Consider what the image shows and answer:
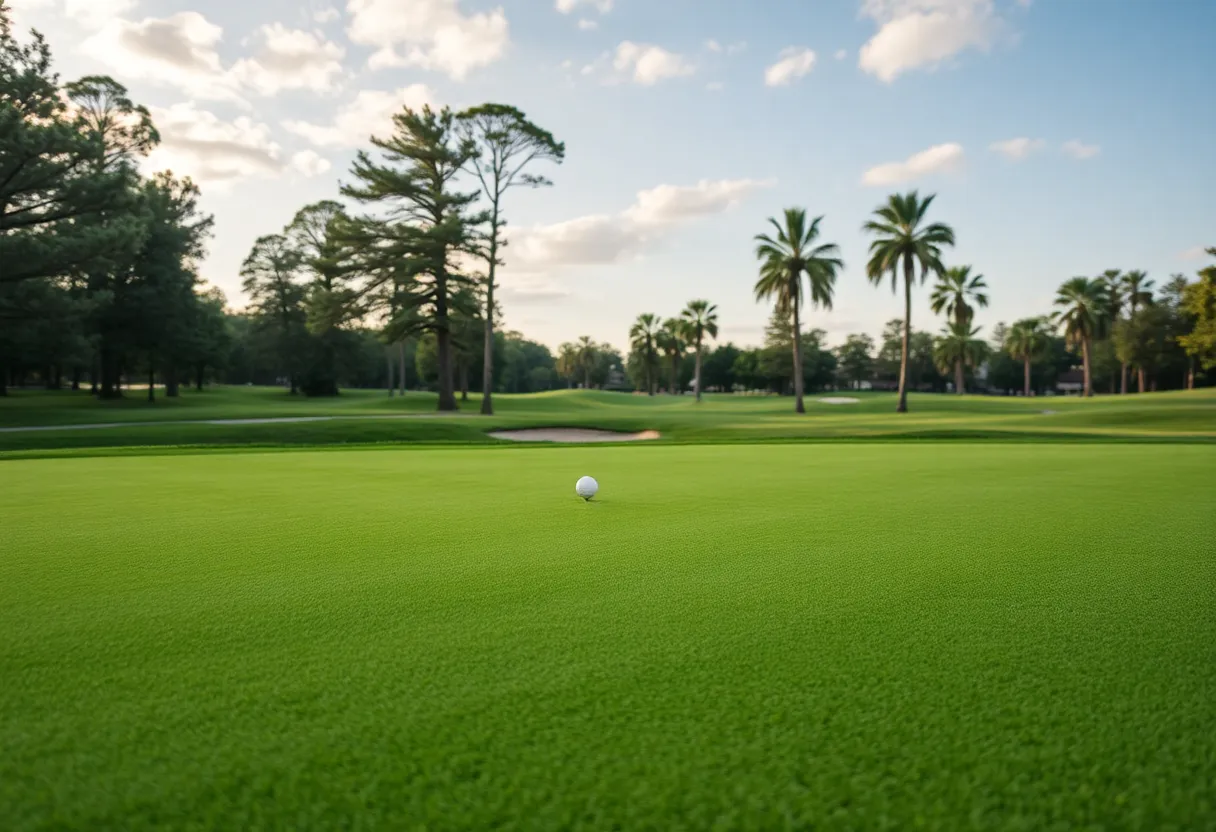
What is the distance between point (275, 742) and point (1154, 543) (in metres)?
5.54

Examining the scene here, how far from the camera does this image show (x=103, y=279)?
36.7 m

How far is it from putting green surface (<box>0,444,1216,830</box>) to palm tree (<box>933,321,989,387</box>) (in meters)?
79.5

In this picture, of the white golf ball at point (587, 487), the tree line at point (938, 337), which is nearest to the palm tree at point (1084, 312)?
the tree line at point (938, 337)

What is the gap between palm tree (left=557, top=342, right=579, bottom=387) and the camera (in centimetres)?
11438

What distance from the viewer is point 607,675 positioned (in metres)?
2.44

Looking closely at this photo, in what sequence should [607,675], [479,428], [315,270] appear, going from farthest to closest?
[315,270] → [479,428] → [607,675]

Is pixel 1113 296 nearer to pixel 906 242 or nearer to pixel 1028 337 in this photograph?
pixel 1028 337

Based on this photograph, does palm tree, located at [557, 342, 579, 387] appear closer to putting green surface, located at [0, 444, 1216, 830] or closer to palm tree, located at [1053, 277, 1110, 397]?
palm tree, located at [1053, 277, 1110, 397]

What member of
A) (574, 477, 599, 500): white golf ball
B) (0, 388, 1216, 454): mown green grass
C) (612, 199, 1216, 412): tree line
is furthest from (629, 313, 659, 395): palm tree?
(574, 477, 599, 500): white golf ball

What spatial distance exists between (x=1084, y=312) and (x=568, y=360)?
77.3 meters

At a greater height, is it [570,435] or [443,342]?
[443,342]

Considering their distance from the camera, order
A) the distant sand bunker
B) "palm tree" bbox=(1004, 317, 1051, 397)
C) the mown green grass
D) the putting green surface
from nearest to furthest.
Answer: the putting green surface → the mown green grass → the distant sand bunker → "palm tree" bbox=(1004, 317, 1051, 397)

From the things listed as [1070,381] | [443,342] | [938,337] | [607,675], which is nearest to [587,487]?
[607,675]

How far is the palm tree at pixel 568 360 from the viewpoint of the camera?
114 m
